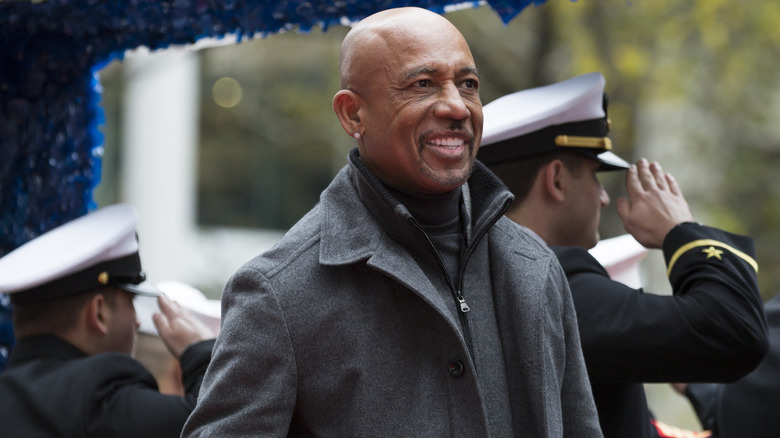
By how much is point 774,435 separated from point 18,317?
96.3 inches

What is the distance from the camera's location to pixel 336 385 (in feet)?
6.42

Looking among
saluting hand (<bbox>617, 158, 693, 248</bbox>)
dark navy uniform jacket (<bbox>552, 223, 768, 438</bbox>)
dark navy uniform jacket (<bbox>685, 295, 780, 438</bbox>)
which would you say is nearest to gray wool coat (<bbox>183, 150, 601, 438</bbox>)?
dark navy uniform jacket (<bbox>552, 223, 768, 438</bbox>)

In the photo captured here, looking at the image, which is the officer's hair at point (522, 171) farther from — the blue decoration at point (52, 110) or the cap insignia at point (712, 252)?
the blue decoration at point (52, 110)

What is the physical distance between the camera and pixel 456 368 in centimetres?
199

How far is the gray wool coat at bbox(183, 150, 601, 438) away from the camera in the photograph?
1.95m

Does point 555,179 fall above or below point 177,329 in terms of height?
above

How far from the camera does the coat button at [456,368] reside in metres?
1.99

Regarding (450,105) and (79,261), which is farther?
(79,261)

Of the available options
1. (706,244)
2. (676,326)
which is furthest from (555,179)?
(676,326)

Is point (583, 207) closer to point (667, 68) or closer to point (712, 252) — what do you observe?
point (712, 252)

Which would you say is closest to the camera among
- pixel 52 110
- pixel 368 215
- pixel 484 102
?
pixel 368 215

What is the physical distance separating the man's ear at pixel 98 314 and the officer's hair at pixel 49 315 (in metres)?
0.02

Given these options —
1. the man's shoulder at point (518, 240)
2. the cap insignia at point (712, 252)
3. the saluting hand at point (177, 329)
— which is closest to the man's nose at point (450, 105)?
the man's shoulder at point (518, 240)

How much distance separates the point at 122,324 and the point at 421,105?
176cm
